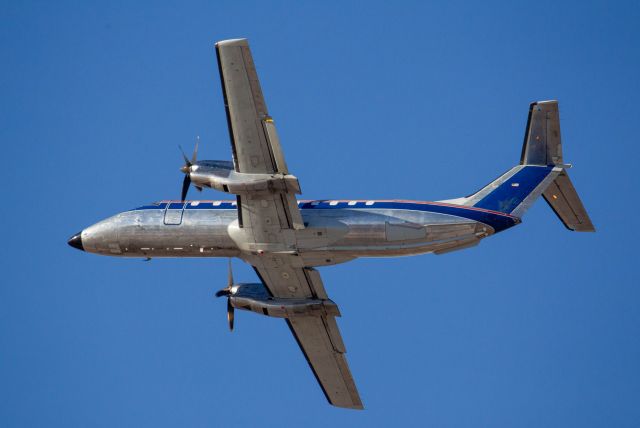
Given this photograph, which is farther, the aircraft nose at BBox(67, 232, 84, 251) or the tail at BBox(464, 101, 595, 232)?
the aircraft nose at BBox(67, 232, 84, 251)

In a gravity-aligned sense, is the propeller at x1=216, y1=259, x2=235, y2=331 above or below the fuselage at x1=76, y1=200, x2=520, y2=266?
below

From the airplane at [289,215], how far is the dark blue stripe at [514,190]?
0.13 feet

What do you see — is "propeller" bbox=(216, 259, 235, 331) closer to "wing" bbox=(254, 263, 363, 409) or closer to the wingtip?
"wing" bbox=(254, 263, 363, 409)

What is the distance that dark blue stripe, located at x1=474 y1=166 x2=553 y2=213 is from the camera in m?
41.6

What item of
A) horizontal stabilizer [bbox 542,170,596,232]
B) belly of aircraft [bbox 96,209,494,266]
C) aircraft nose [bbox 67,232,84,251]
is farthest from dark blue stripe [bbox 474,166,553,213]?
aircraft nose [bbox 67,232,84,251]

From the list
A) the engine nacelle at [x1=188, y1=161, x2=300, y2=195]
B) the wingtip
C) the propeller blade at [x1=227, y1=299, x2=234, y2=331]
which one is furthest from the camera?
the propeller blade at [x1=227, y1=299, x2=234, y2=331]

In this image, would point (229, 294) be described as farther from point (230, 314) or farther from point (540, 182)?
point (540, 182)

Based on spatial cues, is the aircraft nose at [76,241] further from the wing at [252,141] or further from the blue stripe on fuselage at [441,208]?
the blue stripe on fuselage at [441,208]

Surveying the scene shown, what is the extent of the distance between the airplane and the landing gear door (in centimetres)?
5

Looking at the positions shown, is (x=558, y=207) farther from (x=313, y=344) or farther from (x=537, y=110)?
(x=313, y=344)

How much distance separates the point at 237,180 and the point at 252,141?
5.72 ft

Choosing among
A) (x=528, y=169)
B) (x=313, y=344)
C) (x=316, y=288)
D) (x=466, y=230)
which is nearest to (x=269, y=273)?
(x=316, y=288)

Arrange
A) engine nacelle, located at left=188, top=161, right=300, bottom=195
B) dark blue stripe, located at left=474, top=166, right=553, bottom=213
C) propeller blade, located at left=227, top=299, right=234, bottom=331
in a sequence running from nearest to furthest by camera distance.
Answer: engine nacelle, located at left=188, top=161, right=300, bottom=195 < dark blue stripe, located at left=474, top=166, right=553, bottom=213 < propeller blade, located at left=227, top=299, right=234, bottom=331

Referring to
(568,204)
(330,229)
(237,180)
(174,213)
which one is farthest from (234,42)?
(568,204)
